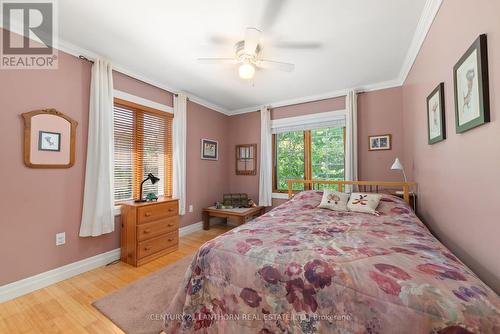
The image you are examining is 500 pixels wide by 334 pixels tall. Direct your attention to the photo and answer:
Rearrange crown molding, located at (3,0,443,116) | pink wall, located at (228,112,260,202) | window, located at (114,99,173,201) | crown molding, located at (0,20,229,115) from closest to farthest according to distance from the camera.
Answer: crown molding, located at (3,0,443,116), crown molding, located at (0,20,229,115), window, located at (114,99,173,201), pink wall, located at (228,112,260,202)

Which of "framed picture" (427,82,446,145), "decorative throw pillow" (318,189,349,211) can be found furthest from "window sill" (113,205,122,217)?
"framed picture" (427,82,446,145)

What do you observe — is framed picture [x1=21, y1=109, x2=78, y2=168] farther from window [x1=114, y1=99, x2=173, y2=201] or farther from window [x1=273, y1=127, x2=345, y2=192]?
window [x1=273, y1=127, x2=345, y2=192]

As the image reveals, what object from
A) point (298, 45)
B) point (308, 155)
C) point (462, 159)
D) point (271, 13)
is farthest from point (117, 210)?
point (462, 159)

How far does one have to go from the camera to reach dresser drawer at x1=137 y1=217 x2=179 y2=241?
2481 millimetres

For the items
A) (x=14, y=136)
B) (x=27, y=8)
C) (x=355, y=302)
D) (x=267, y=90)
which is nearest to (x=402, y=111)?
(x=267, y=90)

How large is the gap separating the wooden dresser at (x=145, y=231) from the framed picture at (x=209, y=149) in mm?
→ 1342

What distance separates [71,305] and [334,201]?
2674 millimetres

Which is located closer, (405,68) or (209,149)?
(405,68)

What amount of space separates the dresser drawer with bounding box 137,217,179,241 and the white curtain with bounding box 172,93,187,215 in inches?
Answer: 17.1

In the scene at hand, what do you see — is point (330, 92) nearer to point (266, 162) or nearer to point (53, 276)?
point (266, 162)

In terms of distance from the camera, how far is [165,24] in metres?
1.91

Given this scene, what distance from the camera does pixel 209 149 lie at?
407cm

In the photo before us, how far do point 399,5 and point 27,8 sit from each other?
120 inches

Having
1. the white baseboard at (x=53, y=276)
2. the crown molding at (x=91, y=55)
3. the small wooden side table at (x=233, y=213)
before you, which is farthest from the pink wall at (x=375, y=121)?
the white baseboard at (x=53, y=276)
